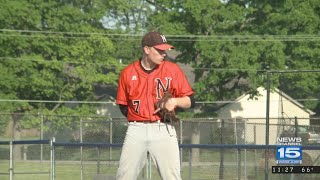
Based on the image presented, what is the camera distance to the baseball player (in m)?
7.91

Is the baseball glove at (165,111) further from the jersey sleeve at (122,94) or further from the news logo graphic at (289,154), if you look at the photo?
the news logo graphic at (289,154)

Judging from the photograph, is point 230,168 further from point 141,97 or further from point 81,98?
point 81,98

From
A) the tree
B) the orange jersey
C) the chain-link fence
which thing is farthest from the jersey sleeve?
the tree

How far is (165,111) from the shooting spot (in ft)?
25.5

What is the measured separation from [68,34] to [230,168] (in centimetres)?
2477

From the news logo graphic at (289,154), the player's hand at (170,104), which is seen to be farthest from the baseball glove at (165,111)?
the news logo graphic at (289,154)

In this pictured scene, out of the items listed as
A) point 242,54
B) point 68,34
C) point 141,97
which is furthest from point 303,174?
point 68,34

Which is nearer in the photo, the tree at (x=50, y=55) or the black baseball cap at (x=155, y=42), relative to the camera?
the black baseball cap at (x=155, y=42)

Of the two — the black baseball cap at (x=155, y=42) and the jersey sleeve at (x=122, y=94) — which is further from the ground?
the black baseball cap at (x=155, y=42)

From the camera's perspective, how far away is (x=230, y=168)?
15.1m

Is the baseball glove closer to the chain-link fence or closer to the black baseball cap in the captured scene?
the black baseball cap

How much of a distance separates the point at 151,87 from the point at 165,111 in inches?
14.1

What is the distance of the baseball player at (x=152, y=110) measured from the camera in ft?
26.0

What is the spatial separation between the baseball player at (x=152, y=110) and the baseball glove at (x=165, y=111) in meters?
0.04
